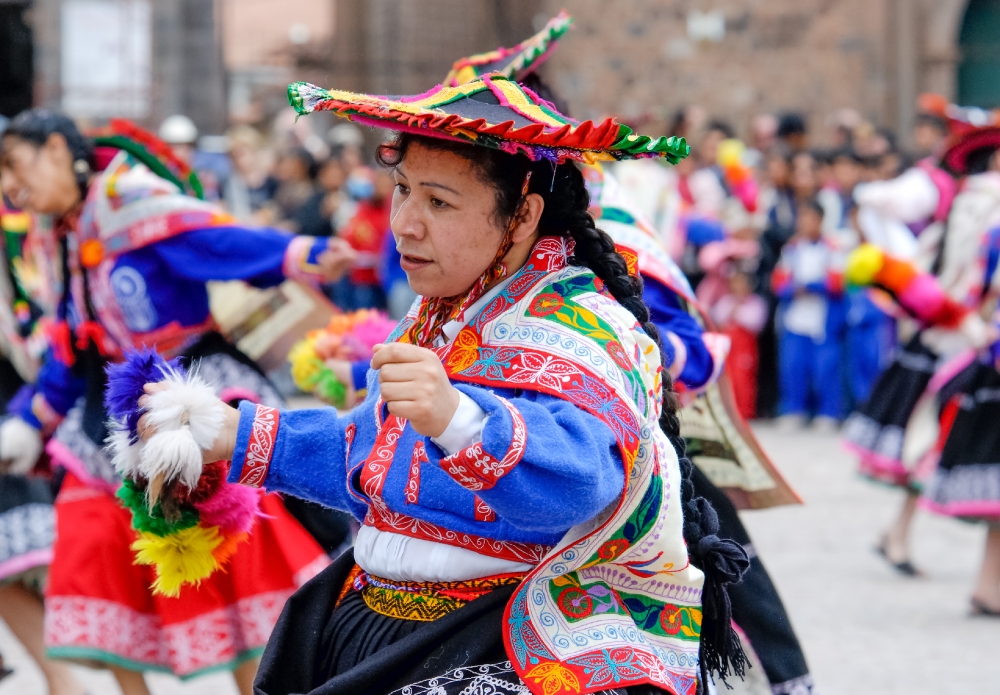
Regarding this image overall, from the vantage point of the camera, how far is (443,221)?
230cm

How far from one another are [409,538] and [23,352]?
9.80ft

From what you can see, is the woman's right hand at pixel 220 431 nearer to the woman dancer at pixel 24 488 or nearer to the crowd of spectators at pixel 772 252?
the woman dancer at pixel 24 488

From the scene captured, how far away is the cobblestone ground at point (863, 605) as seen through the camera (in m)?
5.14

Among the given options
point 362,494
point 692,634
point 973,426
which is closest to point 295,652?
point 362,494

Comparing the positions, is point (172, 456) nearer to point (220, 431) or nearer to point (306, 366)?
point (220, 431)

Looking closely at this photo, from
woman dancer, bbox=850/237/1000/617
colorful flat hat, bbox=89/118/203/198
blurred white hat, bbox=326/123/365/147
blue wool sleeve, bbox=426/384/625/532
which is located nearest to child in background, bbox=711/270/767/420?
blurred white hat, bbox=326/123/365/147

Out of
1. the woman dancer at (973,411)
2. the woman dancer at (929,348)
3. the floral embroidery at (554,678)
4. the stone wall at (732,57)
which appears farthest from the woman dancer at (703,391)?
the stone wall at (732,57)

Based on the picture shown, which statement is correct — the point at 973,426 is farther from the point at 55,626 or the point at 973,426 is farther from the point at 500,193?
the point at 500,193

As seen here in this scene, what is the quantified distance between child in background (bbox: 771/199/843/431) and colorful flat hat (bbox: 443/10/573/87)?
291 inches

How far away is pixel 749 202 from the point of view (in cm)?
1167

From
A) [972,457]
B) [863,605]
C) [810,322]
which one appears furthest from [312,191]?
[972,457]

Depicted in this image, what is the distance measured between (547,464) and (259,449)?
637 millimetres

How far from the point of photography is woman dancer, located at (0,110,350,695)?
3.95m

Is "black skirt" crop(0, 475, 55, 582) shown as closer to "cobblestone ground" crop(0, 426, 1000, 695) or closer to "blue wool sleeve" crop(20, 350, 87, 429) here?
"blue wool sleeve" crop(20, 350, 87, 429)
